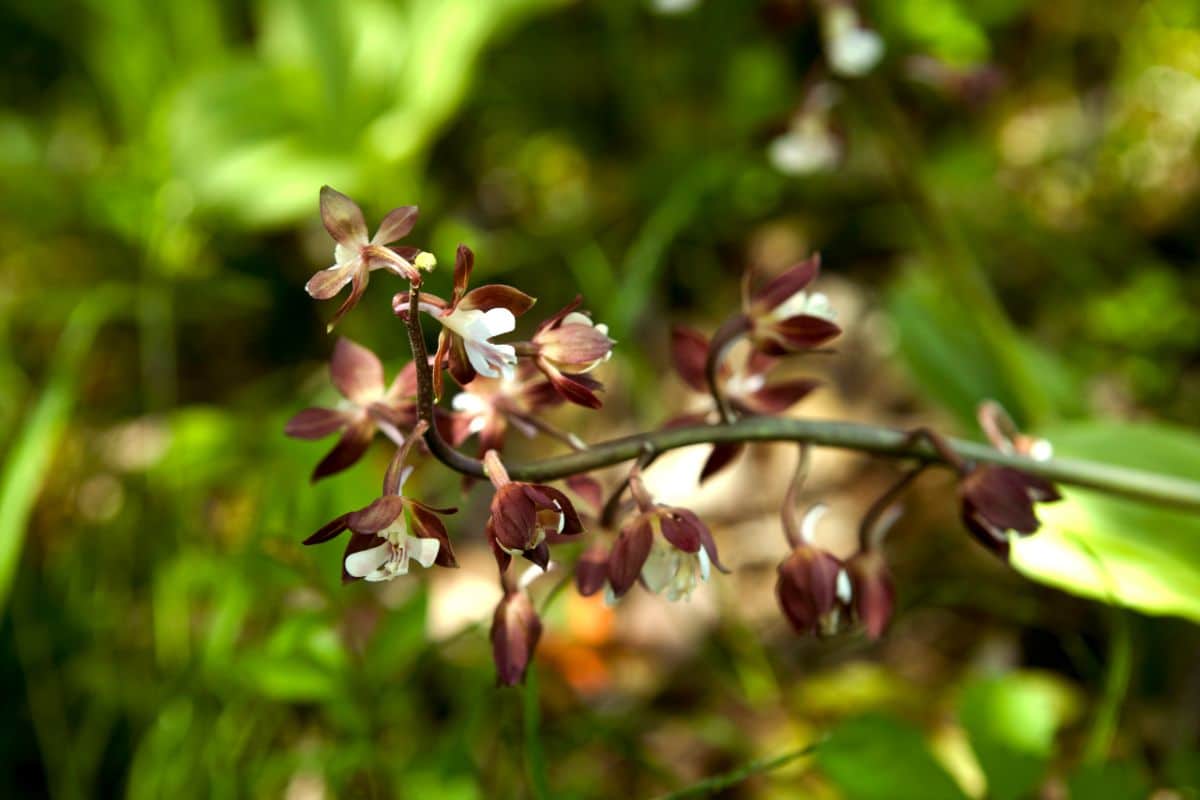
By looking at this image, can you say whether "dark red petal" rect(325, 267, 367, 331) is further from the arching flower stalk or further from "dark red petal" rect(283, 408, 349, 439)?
"dark red petal" rect(283, 408, 349, 439)

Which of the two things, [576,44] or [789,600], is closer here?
[789,600]

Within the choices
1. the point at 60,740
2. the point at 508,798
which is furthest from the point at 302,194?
the point at 508,798

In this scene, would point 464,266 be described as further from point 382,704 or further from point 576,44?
point 576,44

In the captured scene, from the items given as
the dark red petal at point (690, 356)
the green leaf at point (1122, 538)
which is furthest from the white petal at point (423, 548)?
the green leaf at point (1122, 538)

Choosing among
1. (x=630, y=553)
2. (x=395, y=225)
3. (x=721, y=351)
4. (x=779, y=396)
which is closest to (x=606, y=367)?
(x=779, y=396)

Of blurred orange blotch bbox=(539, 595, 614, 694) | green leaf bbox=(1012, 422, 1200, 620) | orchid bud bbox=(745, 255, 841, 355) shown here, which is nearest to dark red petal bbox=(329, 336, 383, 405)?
orchid bud bbox=(745, 255, 841, 355)

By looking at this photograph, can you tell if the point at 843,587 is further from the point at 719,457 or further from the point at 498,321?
the point at 498,321
